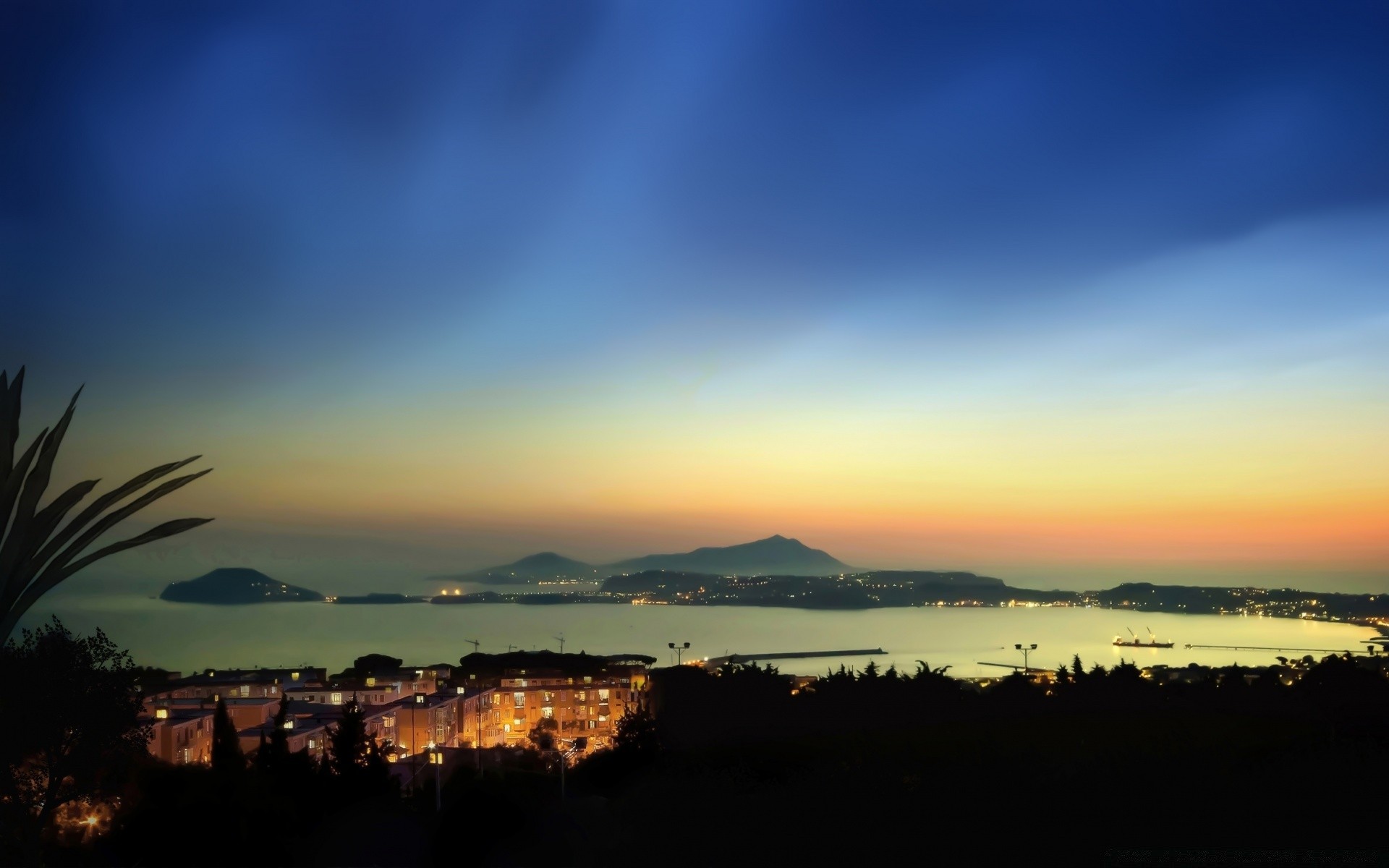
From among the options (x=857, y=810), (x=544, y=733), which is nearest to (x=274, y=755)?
(x=857, y=810)

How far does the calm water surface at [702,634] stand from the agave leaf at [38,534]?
4540 centimetres

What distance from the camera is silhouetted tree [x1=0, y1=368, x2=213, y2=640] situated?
7113 millimetres

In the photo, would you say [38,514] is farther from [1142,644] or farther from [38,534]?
[1142,644]

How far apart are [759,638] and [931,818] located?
238 ft

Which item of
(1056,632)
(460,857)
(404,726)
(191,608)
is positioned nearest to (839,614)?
(1056,632)

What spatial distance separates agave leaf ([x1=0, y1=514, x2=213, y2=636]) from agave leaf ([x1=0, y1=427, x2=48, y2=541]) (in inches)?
17.3

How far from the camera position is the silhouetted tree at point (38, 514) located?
7.11 m

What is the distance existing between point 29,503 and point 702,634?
78441 mm

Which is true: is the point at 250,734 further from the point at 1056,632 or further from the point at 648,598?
the point at 648,598

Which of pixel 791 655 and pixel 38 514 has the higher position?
pixel 38 514

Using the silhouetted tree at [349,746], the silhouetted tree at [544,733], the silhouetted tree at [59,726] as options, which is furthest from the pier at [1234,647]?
the silhouetted tree at [59,726]

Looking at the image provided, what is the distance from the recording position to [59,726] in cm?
860

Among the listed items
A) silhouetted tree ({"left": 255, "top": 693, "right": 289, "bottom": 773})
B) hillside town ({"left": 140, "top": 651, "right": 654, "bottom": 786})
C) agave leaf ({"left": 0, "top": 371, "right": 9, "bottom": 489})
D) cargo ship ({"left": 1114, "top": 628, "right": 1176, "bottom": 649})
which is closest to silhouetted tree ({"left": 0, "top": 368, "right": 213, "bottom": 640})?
agave leaf ({"left": 0, "top": 371, "right": 9, "bottom": 489})

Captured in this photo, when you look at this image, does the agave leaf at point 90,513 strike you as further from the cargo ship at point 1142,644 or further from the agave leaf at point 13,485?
the cargo ship at point 1142,644
